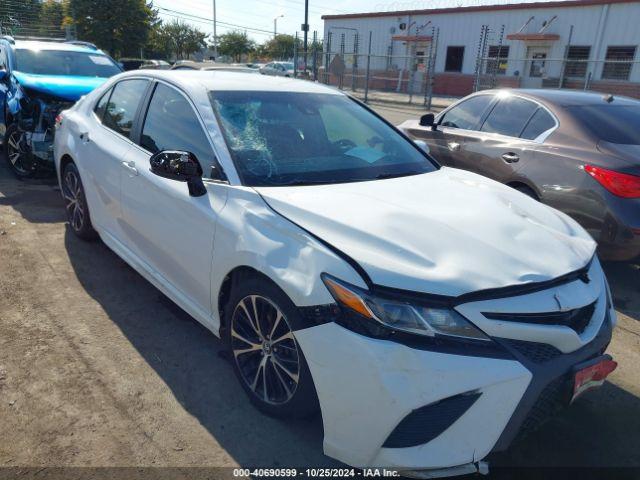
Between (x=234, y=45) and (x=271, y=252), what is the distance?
7122cm

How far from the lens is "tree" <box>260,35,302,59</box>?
238 feet

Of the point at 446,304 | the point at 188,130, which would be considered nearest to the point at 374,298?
the point at 446,304

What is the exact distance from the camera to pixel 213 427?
Answer: 260 cm

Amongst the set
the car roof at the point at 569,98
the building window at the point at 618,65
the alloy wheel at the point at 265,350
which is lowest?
the alloy wheel at the point at 265,350

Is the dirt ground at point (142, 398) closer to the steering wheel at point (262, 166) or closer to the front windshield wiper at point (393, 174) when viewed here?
the steering wheel at point (262, 166)

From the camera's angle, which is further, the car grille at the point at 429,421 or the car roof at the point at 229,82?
the car roof at the point at 229,82

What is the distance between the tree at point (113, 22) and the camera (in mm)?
27125

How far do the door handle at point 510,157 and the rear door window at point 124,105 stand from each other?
3260mm

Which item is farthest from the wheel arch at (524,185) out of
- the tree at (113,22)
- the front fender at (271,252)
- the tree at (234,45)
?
the tree at (234,45)

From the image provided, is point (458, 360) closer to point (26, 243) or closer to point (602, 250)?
point (602, 250)

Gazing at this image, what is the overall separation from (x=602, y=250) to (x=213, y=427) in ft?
10.7

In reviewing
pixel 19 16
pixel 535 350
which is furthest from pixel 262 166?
pixel 19 16

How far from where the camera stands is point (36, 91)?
20.4ft

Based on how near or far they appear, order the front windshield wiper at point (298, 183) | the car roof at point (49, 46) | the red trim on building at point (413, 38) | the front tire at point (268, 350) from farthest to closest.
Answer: the red trim on building at point (413, 38)
the car roof at point (49, 46)
the front windshield wiper at point (298, 183)
the front tire at point (268, 350)
